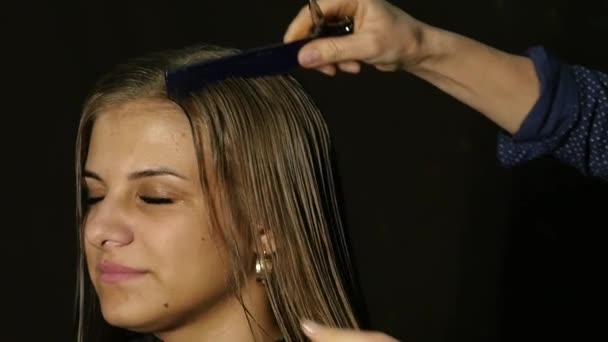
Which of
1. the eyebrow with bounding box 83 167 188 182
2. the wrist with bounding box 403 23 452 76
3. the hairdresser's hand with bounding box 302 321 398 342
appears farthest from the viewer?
the eyebrow with bounding box 83 167 188 182

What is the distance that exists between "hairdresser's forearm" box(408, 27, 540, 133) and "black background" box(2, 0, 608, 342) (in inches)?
19.8

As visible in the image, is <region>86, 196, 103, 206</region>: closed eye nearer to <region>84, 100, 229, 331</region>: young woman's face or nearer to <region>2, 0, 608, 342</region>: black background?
<region>84, 100, 229, 331</region>: young woman's face

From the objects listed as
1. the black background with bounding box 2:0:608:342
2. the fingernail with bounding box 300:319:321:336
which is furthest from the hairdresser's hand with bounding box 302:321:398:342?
the black background with bounding box 2:0:608:342

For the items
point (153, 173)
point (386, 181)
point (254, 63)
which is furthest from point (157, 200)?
point (386, 181)

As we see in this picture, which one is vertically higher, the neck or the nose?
the nose

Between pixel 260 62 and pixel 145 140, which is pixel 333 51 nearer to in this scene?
pixel 260 62

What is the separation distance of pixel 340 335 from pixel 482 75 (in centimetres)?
31

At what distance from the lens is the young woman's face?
125cm

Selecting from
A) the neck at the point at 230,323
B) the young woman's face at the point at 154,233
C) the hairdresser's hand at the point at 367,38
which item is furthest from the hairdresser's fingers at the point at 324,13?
the neck at the point at 230,323

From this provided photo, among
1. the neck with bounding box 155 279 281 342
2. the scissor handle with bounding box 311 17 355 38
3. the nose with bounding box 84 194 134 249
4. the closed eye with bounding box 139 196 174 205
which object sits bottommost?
the neck with bounding box 155 279 281 342

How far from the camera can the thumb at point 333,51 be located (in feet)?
3.54

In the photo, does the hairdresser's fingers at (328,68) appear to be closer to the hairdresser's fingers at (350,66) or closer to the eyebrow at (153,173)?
the hairdresser's fingers at (350,66)

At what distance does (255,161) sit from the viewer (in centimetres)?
129

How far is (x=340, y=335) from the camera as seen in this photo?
41.1 inches
